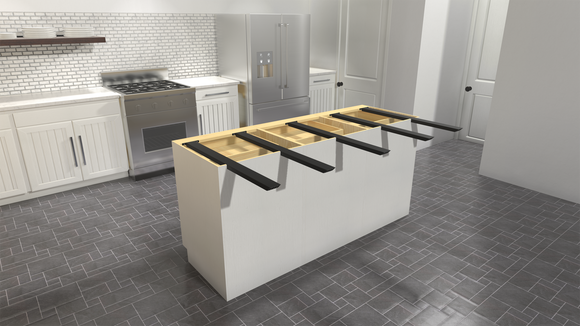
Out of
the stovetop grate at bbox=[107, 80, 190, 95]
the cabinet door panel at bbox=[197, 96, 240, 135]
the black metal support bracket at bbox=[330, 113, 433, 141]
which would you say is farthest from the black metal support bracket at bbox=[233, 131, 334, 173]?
the cabinet door panel at bbox=[197, 96, 240, 135]

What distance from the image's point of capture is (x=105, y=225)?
3797 mm

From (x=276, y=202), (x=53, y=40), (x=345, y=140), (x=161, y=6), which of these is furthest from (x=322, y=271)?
(x=161, y=6)

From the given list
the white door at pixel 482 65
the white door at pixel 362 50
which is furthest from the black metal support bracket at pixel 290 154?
the white door at pixel 482 65

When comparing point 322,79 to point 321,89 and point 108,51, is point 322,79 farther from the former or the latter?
point 108,51

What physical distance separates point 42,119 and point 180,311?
280 centimetres

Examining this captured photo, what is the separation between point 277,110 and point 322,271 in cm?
319

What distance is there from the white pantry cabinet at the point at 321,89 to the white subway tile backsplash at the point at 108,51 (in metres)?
1.57

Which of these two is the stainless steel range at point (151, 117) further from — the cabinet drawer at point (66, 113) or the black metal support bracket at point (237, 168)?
the black metal support bracket at point (237, 168)

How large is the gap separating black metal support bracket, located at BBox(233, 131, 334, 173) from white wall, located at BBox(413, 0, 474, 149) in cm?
340

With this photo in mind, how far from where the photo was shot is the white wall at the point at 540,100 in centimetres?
409

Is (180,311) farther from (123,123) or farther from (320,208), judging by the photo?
(123,123)

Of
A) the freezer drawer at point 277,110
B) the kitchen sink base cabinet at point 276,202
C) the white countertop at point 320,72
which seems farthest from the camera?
the white countertop at point 320,72

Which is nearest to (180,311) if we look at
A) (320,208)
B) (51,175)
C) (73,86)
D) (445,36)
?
(320,208)

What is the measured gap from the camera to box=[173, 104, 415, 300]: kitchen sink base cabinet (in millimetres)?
2637
